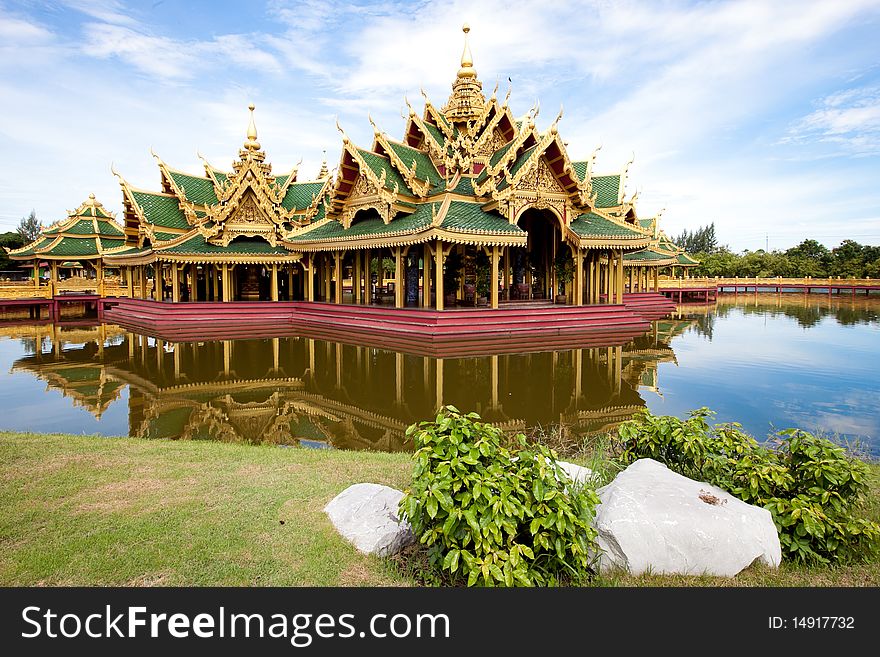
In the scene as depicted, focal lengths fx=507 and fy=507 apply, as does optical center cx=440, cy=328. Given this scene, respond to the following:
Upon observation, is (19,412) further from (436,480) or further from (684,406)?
(684,406)

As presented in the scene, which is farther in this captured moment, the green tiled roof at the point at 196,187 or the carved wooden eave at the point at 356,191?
the green tiled roof at the point at 196,187

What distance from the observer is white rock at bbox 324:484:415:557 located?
2754 millimetres

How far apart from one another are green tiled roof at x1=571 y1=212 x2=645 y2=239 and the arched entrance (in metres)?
1.04

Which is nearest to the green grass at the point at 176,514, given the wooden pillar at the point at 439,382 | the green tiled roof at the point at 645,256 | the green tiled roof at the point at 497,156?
the wooden pillar at the point at 439,382

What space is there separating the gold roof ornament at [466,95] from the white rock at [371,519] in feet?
61.3

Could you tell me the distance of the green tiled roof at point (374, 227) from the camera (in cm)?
1495

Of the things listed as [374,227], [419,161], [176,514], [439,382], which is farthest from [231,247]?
[176,514]

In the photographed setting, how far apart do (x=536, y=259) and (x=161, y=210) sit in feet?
51.8

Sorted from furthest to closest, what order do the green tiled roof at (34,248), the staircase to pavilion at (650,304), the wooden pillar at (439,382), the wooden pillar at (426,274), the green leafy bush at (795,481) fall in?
the green tiled roof at (34,248), the staircase to pavilion at (650,304), the wooden pillar at (426,274), the wooden pillar at (439,382), the green leafy bush at (795,481)

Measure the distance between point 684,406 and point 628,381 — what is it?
1701 millimetres

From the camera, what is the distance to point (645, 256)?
88.5ft

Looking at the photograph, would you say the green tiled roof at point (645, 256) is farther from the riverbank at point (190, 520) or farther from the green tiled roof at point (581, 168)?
the riverbank at point (190, 520)

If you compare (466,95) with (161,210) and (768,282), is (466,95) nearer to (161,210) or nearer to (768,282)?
(161,210)

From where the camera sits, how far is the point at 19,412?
6375mm
